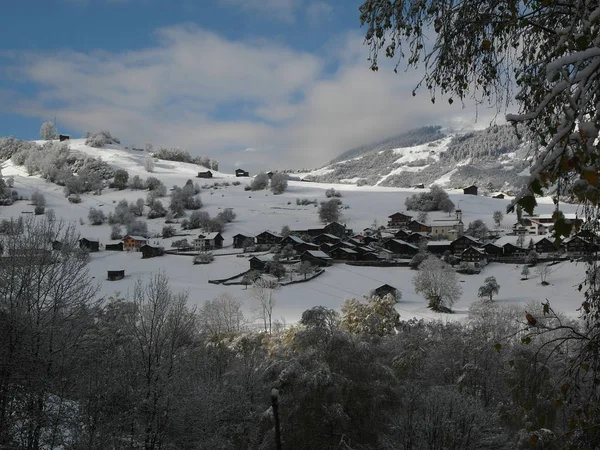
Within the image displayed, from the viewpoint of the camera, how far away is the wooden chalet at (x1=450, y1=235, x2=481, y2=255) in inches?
2016

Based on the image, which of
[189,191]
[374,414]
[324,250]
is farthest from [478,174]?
[374,414]

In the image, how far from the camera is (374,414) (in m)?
12.6

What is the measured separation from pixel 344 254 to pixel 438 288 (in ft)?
56.3

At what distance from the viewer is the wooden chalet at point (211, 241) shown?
182 feet

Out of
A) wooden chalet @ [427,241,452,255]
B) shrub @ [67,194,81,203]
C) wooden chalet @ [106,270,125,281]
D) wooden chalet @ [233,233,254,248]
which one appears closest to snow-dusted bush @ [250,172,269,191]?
shrub @ [67,194,81,203]

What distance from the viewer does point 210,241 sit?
185ft

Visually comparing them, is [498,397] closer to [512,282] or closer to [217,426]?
[217,426]

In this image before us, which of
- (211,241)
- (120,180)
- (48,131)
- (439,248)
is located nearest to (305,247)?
(211,241)

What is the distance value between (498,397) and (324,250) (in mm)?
36634

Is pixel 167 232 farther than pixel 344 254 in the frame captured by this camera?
Yes

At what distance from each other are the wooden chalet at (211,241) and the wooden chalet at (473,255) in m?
28.8

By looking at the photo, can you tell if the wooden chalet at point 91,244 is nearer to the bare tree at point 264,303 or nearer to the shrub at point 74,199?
the bare tree at point 264,303

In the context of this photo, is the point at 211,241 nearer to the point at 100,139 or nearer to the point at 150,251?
the point at 150,251

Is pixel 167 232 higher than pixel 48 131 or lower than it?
lower
